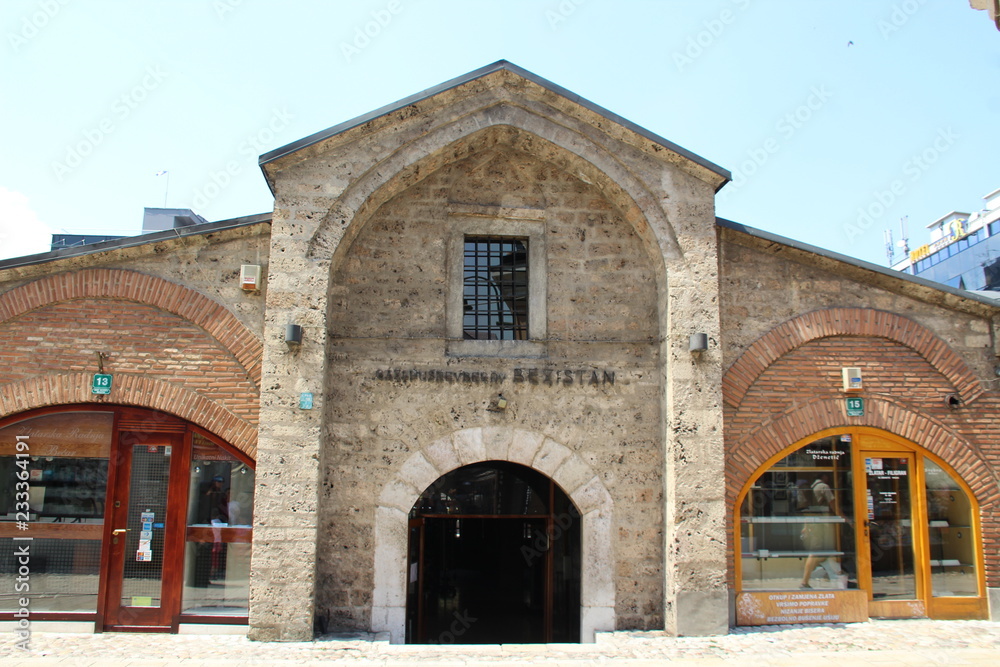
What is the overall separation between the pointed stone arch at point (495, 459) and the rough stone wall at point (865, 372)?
174cm

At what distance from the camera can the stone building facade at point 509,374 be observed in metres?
7.32

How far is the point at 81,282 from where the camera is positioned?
7.56 meters

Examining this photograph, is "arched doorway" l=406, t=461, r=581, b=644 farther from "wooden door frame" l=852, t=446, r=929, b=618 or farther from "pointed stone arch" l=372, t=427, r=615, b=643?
"wooden door frame" l=852, t=446, r=929, b=618

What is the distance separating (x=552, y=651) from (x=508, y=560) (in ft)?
12.2

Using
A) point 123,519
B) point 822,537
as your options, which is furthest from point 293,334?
point 822,537

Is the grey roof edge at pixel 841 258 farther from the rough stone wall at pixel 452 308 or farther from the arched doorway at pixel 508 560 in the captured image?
the arched doorway at pixel 508 560

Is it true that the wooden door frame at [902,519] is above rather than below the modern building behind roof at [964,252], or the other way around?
below

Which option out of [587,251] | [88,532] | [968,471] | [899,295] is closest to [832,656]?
[968,471]

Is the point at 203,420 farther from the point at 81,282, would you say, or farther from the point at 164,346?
the point at 81,282

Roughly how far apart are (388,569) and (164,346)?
3.29 meters

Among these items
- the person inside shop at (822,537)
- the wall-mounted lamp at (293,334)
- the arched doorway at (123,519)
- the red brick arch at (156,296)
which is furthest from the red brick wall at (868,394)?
the arched doorway at (123,519)

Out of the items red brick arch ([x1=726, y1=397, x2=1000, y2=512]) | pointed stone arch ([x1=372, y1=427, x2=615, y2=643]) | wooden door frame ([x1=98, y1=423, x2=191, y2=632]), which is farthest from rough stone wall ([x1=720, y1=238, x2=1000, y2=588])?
wooden door frame ([x1=98, y1=423, x2=191, y2=632])

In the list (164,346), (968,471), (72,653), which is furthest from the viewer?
(968,471)

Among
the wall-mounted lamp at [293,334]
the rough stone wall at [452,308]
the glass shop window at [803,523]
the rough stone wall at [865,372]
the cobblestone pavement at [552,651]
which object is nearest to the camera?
the cobblestone pavement at [552,651]
